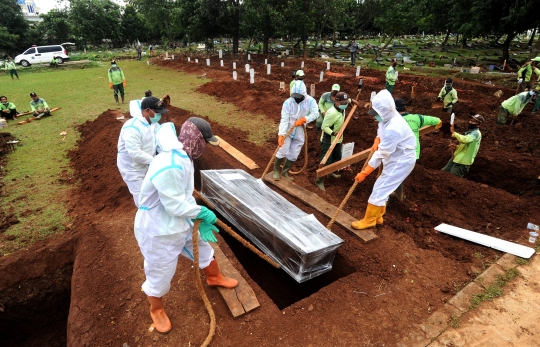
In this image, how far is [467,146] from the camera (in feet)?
18.7

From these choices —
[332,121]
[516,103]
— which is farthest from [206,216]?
[516,103]

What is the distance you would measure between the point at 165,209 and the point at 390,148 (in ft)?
9.83

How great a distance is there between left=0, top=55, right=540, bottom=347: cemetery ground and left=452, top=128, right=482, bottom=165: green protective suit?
65 cm

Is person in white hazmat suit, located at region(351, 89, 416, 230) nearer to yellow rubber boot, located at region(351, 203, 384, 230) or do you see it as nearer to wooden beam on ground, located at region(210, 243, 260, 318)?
yellow rubber boot, located at region(351, 203, 384, 230)

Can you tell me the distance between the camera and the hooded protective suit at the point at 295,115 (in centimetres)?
535

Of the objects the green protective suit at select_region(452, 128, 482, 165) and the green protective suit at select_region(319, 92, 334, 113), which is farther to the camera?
the green protective suit at select_region(319, 92, 334, 113)

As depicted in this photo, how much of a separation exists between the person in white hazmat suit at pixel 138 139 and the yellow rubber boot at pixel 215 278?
1767 millimetres

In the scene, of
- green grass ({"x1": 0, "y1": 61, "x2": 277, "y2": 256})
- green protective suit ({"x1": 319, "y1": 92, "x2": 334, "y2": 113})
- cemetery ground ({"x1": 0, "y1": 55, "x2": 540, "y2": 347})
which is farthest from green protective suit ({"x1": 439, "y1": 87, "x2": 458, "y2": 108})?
green grass ({"x1": 0, "y1": 61, "x2": 277, "y2": 256})

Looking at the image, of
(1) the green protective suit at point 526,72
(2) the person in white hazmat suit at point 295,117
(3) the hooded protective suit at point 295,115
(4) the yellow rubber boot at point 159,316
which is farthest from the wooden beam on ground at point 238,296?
(1) the green protective suit at point 526,72

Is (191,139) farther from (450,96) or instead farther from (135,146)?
(450,96)

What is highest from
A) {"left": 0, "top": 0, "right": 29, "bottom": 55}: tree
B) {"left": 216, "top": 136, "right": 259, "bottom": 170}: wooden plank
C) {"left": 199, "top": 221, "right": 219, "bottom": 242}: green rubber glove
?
{"left": 0, "top": 0, "right": 29, "bottom": 55}: tree

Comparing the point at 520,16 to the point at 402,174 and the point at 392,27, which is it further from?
the point at 402,174

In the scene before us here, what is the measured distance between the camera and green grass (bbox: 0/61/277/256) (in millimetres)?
4945

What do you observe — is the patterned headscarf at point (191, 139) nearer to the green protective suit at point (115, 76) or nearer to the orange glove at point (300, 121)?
the orange glove at point (300, 121)
